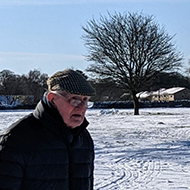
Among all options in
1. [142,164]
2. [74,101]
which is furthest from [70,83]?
[142,164]

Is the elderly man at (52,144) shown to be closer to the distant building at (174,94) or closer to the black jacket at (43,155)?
the black jacket at (43,155)

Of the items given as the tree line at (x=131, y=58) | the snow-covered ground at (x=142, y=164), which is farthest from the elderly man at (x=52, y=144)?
the tree line at (x=131, y=58)

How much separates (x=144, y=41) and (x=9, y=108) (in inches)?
940

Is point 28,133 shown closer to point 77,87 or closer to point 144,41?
point 77,87

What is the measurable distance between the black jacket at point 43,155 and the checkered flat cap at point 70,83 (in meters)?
0.14

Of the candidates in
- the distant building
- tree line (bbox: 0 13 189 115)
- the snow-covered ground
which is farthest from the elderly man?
the distant building

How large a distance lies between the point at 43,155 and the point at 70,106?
12.5 inches

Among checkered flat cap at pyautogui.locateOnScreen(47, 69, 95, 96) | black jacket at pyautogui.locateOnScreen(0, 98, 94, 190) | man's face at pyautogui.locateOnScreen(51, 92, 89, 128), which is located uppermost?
checkered flat cap at pyautogui.locateOnScreen(47, 69, 95, 96)

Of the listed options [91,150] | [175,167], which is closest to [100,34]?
[175,167]

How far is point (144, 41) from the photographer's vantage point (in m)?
36.7

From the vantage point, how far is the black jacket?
227 cm

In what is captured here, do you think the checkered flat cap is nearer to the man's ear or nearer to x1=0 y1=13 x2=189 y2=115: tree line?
the man's ear

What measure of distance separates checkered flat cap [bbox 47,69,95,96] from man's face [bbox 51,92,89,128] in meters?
0.04

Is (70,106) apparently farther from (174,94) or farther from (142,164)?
(174,94)
